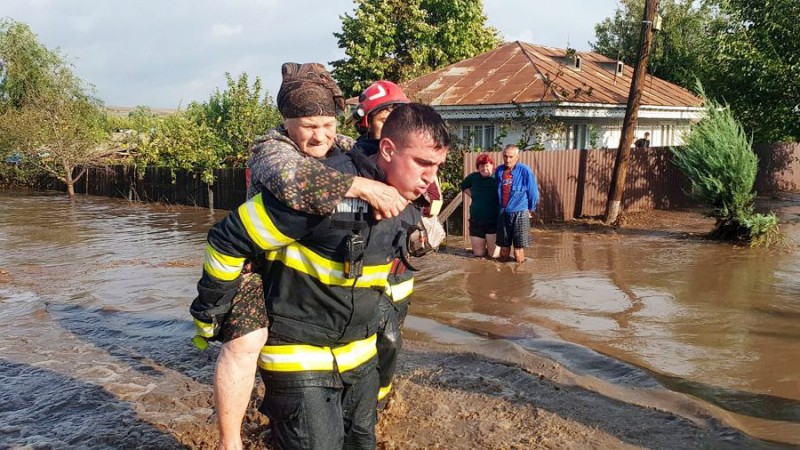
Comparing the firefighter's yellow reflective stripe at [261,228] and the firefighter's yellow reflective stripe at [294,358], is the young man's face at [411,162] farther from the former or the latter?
the firefighter's yellow reflective stripe at [294,358]

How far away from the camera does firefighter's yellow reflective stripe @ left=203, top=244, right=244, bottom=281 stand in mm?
2631

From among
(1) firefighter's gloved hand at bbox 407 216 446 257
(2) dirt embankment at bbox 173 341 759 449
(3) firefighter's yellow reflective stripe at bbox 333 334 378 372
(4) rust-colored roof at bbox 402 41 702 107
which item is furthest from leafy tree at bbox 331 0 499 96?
(3) firefighter's yellow reflective stripe at bbox 333 334 378 372

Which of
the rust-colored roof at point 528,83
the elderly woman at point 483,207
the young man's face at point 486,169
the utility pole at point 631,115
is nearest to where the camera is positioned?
the young man's face at point 486,169

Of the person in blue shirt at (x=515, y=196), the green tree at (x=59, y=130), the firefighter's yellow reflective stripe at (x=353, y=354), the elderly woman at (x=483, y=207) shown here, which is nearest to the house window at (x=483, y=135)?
the elderly woman at (x=483, y=207)

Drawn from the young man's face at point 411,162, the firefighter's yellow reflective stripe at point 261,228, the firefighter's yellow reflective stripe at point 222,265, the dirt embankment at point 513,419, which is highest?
the young man's face at point 411,162

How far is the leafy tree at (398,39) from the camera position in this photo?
3184 cm

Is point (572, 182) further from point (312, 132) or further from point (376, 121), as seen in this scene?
point (312, 132)

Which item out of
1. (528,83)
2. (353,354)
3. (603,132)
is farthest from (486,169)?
(603,132)

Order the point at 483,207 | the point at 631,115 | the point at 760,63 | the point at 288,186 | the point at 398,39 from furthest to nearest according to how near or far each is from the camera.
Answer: the point at 398,39, the point at 760,63, the point at 631,115, the point at 483,207, the point at 288,186

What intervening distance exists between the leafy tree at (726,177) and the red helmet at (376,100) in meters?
10.00

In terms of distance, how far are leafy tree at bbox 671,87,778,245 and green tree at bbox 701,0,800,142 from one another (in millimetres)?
6016

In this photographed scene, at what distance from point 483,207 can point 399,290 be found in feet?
22.9

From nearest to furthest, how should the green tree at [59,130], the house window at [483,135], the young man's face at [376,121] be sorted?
the young man's face at [376,121], the house window at [483,135], the green tree at [59,130]

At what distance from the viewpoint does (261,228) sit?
2.58m
